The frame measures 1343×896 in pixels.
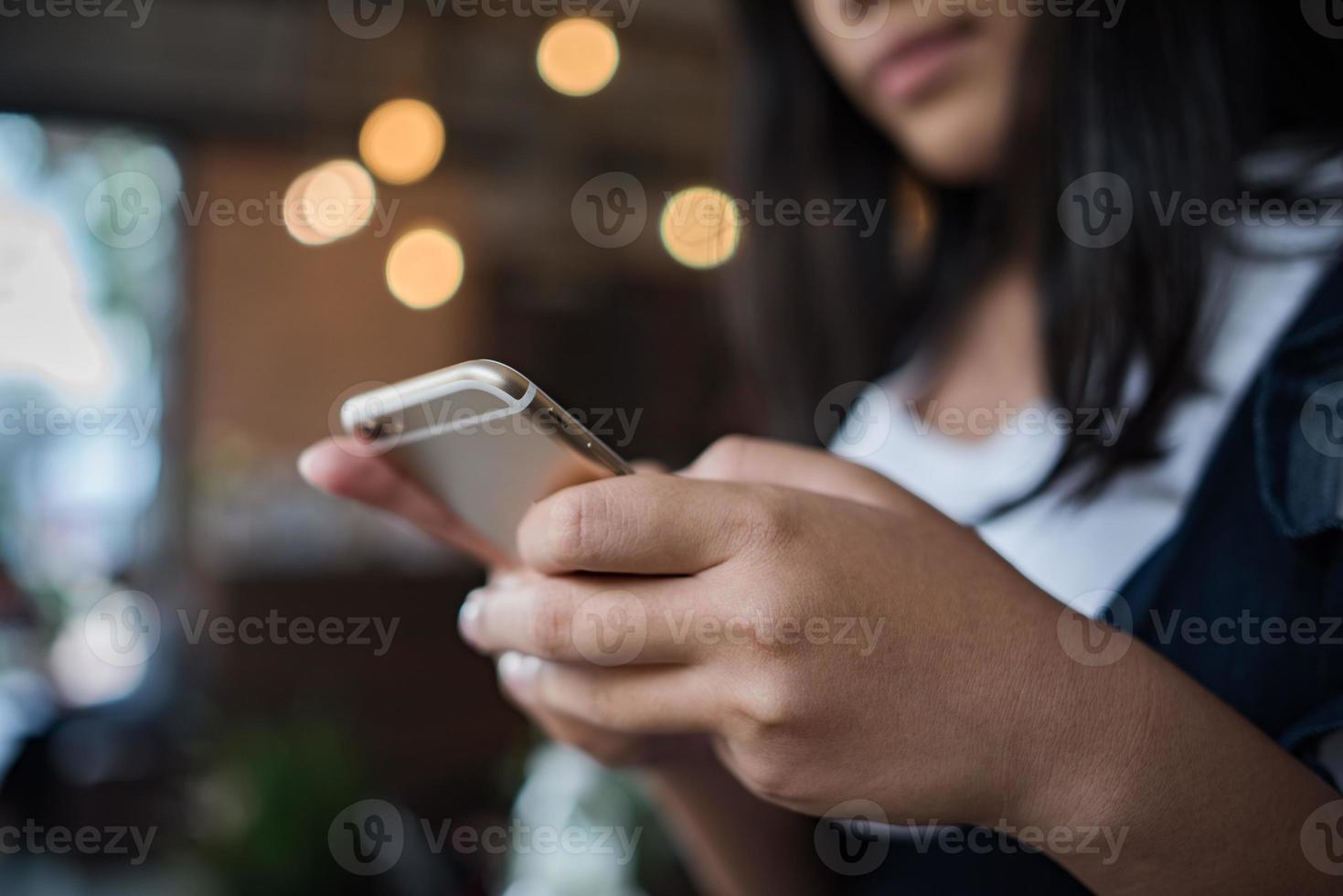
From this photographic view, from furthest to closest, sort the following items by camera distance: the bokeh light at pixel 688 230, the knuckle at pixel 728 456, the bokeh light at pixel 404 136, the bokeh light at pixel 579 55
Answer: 1. the bokeh light at pixel 688 230
2. the bokeh light at pixel 404 136
3. the bokeh light at pixel 579 55
4. the knuckle at pixel 728 456

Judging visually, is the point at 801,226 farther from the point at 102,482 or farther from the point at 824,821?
the point at 102,482

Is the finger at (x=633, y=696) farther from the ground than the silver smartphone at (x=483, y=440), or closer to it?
closer to it

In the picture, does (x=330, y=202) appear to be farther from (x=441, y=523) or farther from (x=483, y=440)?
(x=483, y=440)

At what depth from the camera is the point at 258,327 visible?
4.50 m

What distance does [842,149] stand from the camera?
111 cm

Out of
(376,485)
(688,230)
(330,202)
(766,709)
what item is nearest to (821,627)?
(766,709)

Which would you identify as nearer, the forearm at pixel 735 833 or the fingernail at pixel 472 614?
the fingernail at pixel 472 614

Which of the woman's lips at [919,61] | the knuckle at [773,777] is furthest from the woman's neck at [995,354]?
the knuckle at [773,777]

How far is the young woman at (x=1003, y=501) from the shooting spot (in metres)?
0.41

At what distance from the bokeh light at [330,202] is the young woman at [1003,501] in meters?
2.75

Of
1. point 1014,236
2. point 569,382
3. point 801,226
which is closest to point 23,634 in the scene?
point 569,382

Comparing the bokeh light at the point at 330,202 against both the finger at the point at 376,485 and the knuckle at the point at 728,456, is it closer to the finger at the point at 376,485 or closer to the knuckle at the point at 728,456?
the finger at the point at 376,485

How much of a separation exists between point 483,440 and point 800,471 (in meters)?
0.16

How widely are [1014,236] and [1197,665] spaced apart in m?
0.44
